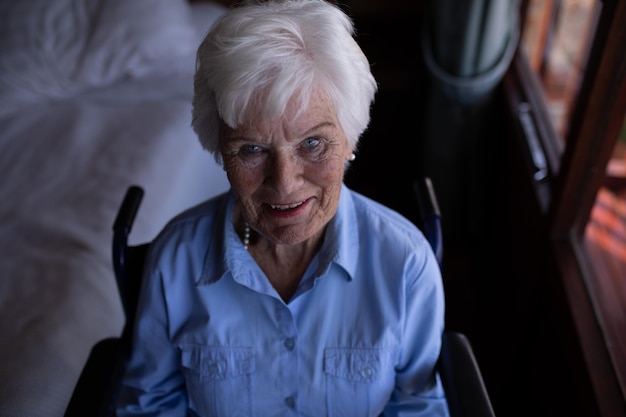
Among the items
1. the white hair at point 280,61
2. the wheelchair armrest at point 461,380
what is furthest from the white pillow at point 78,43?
the wheelchair armrest at point 461,380

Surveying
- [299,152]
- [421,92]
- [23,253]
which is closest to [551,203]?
[299,152]

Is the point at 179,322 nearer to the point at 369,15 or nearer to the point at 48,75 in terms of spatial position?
the point at 48,75

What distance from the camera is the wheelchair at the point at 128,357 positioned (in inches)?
39.6

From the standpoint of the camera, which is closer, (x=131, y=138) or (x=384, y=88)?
(x=131, y=138)

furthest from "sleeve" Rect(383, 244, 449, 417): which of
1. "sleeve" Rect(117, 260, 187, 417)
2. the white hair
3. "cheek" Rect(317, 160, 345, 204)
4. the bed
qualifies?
the bed

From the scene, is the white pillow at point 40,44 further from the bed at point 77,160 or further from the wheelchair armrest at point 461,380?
the wheelchair armrest at point 461,380

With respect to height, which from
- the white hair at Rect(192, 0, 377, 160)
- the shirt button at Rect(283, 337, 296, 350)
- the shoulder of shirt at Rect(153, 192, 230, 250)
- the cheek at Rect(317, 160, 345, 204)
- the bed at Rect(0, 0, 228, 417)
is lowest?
the bed at Rect(0, 0, 228, 417)

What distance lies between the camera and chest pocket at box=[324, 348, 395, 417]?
1.11 m

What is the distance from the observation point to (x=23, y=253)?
5.47ft

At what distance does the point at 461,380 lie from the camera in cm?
102

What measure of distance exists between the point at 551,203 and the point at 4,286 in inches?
58.4

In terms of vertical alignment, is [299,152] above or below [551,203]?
above

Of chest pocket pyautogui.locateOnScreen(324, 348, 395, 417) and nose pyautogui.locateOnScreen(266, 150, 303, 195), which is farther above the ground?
nose pyautogui.locateOnScreen(266, 150, 303, 195)

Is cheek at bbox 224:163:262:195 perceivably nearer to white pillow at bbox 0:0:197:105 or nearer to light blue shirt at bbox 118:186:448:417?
light blue shirt at bbox 118:186:448:417
